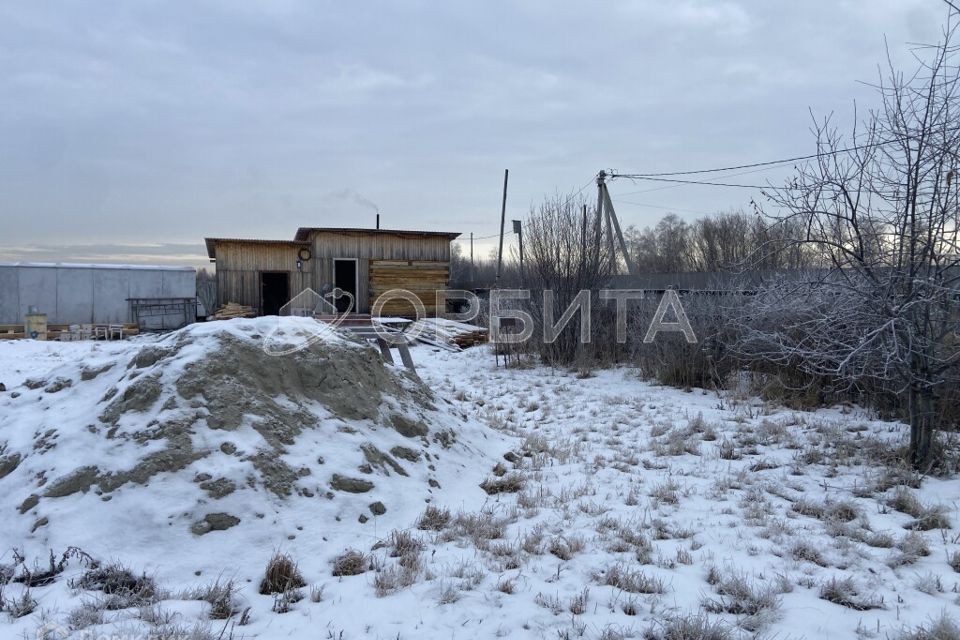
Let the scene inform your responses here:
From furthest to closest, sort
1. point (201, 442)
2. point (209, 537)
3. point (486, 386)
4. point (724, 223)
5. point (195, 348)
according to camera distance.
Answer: point (724, 223)
point (486, 386)
point (195, 348)
point (201, 442)
point (209, 537)

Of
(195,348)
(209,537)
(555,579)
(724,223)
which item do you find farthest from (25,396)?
(724,223)

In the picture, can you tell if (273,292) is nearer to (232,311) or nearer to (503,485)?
(232,311)

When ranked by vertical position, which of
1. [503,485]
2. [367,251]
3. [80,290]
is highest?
[367,251]

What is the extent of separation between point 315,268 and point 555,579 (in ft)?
70.8

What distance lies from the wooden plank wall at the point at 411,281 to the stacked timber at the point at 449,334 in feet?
18.2

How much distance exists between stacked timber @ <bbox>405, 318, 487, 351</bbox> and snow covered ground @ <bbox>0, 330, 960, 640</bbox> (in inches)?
427

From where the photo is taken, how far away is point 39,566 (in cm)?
330

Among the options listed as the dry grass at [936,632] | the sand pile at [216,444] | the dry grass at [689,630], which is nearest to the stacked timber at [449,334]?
the sand pile at [216,444]

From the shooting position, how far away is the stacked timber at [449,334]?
16.9 metres

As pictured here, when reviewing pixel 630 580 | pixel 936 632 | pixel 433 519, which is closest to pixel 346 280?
pixel 433 519

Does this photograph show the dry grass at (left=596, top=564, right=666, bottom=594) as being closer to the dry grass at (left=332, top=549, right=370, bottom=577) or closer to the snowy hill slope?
the dry grass at (left=332, top=549, right=370, bottom=577)

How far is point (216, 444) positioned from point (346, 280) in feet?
68.5

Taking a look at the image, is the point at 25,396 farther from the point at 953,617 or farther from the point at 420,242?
the point at 420,242

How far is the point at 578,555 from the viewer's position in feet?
12.2
